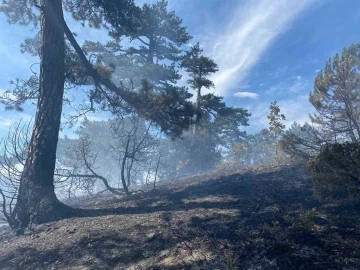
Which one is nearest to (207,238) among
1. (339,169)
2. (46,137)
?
(339,169)

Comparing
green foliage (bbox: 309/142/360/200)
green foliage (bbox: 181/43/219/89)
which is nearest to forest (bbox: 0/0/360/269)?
green foliage (bbox: 309/142/360/200)

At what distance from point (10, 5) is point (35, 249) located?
32.6 feet

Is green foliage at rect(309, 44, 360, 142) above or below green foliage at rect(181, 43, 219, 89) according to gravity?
below

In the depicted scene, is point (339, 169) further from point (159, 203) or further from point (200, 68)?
point (200, 68)

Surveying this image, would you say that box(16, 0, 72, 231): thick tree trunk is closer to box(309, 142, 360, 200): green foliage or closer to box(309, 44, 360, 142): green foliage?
box(309, 142, 360, 200): green foliage

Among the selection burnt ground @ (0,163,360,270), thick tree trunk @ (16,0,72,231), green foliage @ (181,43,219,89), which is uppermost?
green foliage @ (181,43,219,89)

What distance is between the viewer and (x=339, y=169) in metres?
4.33

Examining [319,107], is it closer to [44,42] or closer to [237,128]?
[44,42]

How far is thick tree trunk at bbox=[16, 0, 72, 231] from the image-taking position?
6.11 meters

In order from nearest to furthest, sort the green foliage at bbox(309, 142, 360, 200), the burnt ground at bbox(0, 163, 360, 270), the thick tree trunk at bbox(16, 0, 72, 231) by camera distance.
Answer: the burnt ground at bbox(0, 163, 360, 270)
the green foliage at bbox(309, 142, 360, 200)
the thick tree trunk at bbox(16, 0, 72, 231)

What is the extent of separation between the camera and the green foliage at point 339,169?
416 centimetres

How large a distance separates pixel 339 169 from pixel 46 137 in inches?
266

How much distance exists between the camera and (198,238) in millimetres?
4113

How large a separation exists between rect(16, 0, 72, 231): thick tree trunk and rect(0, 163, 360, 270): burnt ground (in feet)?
2.42
